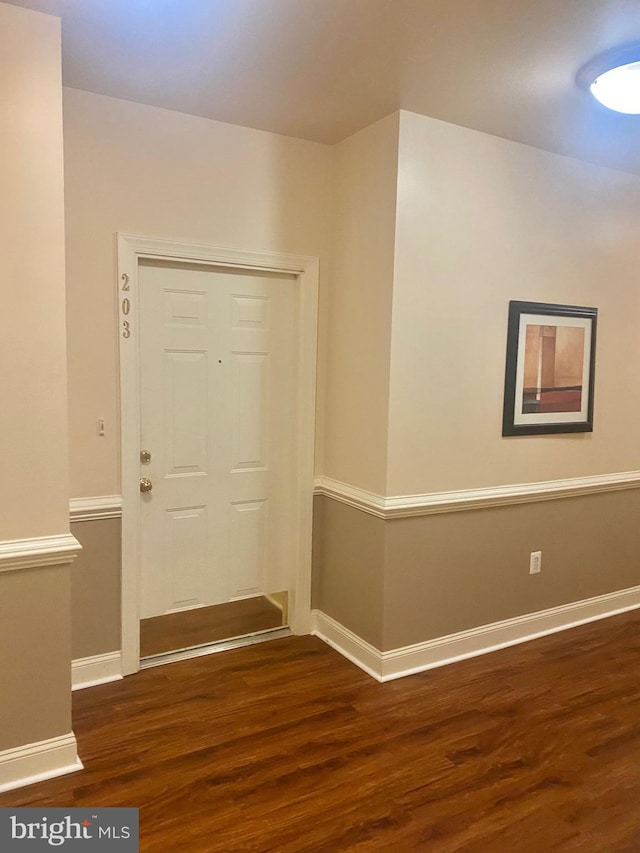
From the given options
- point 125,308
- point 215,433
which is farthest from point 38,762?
point 125,308

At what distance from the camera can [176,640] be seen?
314 centimetres

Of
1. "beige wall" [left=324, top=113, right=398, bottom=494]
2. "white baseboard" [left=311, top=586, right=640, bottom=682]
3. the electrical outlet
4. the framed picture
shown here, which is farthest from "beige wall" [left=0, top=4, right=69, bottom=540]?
the electrical outlet

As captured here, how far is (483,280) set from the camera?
303 cm

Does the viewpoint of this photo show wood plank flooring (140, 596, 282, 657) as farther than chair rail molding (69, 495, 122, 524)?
Yes

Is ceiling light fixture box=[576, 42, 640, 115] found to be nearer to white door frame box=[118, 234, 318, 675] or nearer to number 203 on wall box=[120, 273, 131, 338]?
white door frame box=[118, 234, 318, 675]

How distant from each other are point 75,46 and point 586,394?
2856 millimetres

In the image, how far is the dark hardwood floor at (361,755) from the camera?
1.99 m

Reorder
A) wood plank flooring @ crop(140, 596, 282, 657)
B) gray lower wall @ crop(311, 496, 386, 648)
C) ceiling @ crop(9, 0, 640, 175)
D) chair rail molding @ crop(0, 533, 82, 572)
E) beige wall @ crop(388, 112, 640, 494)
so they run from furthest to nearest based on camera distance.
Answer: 1. wood plank flooring @ crop(140, 596, 282, 657)
2. gray lower wall @ crop(311, 496, 386, 648)
3. beige wall @ crop(388, 112, 640, 494)
4. chair rail molding @ crop(0, 533, 82, 572)
5. ceiling @ crop(9, 0, 640, 175)

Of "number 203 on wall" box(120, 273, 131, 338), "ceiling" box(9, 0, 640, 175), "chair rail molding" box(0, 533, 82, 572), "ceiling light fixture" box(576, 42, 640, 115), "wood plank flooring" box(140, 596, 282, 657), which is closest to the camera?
"ceiling" box(9, 0, 640, 175)

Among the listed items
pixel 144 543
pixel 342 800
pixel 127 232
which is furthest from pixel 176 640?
pixel 127 232

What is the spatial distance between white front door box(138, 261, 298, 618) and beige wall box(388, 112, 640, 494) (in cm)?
68

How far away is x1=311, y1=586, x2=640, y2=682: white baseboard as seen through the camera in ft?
9.75

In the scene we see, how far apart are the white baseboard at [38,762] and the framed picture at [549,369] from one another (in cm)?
231

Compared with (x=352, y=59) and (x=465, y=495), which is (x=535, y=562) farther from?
(x=352, y=59)
